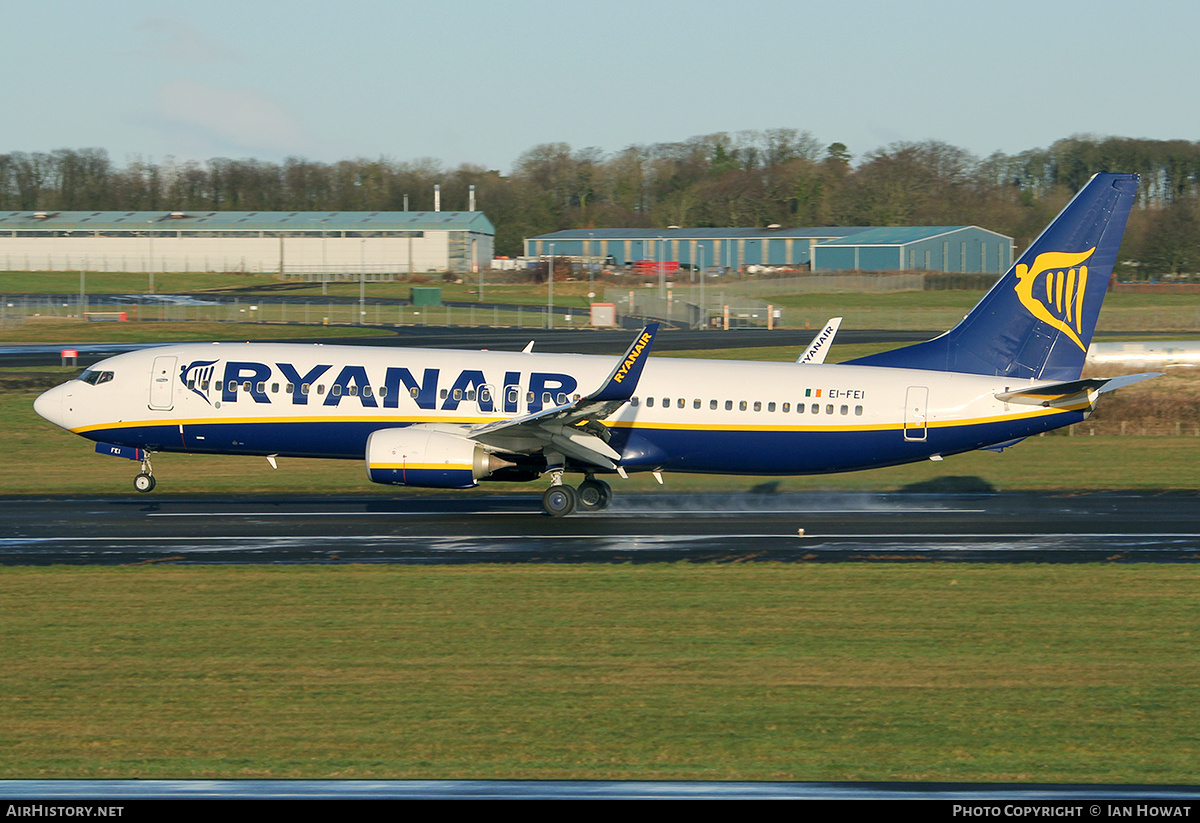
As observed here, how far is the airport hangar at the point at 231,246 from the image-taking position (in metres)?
156

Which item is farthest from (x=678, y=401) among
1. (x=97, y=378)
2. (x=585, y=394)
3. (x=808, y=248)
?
(x=808, y=248)

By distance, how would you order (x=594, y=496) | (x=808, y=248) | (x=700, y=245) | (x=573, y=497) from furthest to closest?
(x=700, y=245), (x=808, y=248), (x=594, y=496), (x=573, y=497)

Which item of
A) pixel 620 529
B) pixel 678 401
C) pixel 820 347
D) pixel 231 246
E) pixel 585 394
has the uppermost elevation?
pixel 231 246

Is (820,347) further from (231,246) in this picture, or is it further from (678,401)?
(231,246)

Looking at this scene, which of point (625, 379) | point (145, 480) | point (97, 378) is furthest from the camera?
point (145, 480)

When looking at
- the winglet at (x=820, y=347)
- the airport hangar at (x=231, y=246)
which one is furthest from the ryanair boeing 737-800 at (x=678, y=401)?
the airport hangar at (x=231, y=246)

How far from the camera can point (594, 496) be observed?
30.8 metres

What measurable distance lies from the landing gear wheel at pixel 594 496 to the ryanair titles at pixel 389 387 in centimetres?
254

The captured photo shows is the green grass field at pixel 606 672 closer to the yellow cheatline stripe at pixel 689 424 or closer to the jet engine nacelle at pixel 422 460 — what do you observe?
the jet engine nacelle at pixel 422 460

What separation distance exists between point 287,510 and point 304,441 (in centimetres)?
204

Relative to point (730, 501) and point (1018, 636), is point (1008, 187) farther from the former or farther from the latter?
point (1018, 636)

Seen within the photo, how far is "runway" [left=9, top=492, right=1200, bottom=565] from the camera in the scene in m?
25.1

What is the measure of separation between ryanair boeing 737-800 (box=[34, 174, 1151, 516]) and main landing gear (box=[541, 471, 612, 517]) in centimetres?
4

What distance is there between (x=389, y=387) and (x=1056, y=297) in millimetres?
16981
